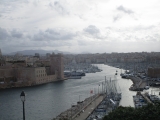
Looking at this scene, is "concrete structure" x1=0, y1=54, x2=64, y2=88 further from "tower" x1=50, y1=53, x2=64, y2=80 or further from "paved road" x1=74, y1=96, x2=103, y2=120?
"paved road" x1=74, y1=96, x2=103, y2=120

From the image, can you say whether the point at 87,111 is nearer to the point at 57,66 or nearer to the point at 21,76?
the point at 21,76

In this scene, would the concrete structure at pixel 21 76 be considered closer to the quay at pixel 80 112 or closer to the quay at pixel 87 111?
the quay at pixel 87 111

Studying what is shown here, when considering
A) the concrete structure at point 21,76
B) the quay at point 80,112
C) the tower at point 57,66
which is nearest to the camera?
the quay at point 80,112

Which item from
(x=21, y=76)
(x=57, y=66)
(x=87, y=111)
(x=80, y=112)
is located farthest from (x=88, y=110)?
(x=57, y=66)

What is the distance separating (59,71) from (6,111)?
12873 millimetres

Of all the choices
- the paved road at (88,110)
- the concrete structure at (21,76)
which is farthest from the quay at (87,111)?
the concrete structure at (21,76)

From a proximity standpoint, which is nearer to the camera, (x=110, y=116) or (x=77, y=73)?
(x=110, y=116)

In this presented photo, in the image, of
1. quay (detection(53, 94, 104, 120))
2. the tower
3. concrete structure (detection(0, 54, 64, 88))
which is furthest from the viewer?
the tower

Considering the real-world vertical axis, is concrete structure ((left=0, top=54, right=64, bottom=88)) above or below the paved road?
above

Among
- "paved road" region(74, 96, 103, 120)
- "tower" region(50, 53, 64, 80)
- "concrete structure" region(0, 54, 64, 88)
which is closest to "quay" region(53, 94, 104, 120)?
→ "paved road" region(74, 96, 103, 120)

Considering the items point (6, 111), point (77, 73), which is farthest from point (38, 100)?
point (77, 73)

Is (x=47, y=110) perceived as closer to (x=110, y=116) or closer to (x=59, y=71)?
(x=110, y=116)

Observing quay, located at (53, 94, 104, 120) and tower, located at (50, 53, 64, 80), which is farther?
tower, located at (50, 53, 64, 80)

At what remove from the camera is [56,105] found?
11.3m
